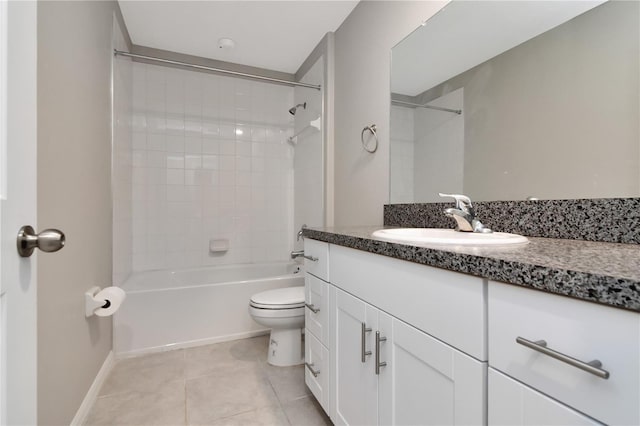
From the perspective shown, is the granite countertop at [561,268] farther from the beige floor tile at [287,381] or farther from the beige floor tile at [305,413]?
the beige floor tile at [287,381]

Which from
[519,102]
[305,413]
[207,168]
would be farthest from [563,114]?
[207,168]

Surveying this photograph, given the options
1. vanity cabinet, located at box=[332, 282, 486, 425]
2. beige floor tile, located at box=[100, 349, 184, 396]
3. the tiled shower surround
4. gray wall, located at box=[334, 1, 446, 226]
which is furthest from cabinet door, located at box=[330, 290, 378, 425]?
the tiled shower surround

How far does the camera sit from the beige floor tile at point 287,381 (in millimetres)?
1591

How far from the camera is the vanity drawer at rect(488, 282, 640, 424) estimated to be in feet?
1.27

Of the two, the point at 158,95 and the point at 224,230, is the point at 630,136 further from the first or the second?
the point at 158,95

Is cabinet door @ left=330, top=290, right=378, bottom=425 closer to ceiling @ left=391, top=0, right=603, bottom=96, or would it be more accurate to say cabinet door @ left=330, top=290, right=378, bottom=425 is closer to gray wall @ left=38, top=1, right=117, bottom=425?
gray wall @ left=38, top=1, right=117, bottom=425

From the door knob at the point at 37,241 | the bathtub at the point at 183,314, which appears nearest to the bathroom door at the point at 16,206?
the door knob at the point at 37,241

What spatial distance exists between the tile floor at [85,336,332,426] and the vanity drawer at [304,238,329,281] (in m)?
0.68

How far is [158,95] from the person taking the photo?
2.73 m

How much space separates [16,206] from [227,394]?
4.76ft

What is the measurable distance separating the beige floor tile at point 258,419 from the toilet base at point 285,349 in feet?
1.41

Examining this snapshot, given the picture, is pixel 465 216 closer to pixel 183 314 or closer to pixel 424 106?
pixel 424 106

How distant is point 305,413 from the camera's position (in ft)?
4.73

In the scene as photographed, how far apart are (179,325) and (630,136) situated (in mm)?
2421
